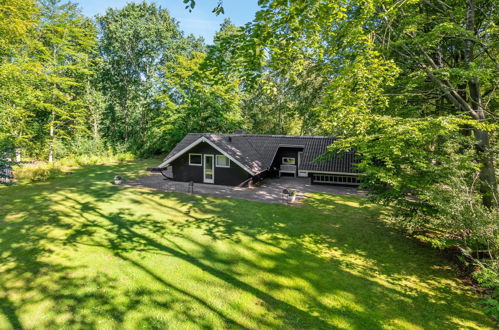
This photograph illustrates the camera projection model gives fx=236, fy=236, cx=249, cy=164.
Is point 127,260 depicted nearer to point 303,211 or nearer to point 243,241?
point 243,241

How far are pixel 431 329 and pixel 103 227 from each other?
11129 millimetres

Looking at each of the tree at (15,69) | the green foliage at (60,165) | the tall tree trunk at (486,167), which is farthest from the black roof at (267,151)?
the tree at (15,69)

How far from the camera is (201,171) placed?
18188 mm

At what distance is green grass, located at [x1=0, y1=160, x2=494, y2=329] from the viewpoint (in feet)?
17.5

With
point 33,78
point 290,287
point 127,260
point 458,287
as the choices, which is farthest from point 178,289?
point 33,78

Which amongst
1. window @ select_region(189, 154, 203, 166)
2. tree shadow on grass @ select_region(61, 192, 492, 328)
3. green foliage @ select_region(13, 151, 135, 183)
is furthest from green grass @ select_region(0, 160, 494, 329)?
window @ select_region(189, 154, 203, 166)

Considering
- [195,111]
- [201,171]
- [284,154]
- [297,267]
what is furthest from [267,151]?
[297,267]

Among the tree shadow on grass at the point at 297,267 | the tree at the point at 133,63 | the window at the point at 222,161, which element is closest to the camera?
the tree shadow on grass at the point at 297,267

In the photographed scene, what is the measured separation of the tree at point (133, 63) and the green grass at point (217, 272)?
916 inches

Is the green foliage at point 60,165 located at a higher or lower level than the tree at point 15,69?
lower

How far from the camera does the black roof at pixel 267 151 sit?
680 inches

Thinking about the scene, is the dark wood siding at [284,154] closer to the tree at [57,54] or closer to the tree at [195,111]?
the tree at [195,111]

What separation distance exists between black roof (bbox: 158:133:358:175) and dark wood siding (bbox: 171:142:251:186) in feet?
2.06

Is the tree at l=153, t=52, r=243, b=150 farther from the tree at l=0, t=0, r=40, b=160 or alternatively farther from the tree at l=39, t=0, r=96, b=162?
the tree at l=0, t=0, r=40, b=160
